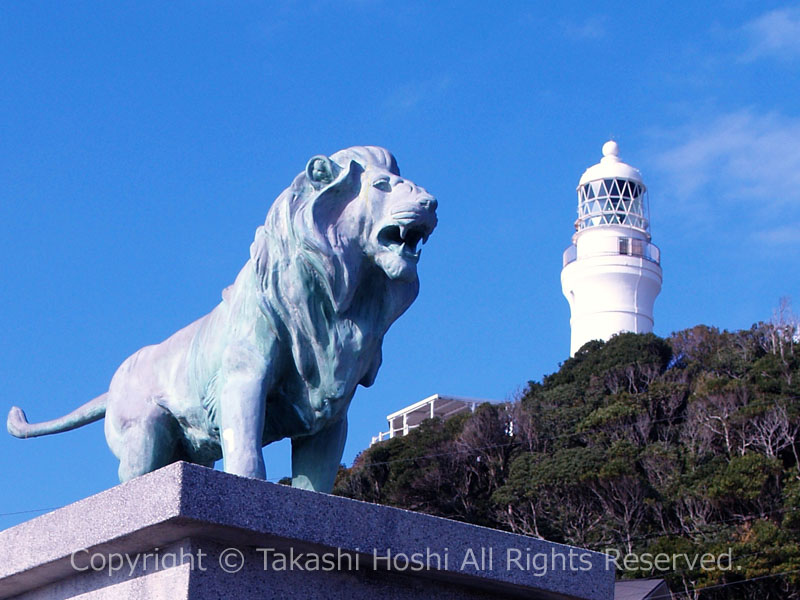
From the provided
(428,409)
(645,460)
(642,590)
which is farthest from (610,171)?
(642,590)

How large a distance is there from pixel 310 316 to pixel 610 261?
154ft

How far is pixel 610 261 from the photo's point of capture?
Result: 167 ft

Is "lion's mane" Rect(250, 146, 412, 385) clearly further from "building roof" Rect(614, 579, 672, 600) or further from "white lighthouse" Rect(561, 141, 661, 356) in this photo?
"white lighthouse" Rect(561, 141, 661, 356)

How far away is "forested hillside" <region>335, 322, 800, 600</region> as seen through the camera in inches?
1206

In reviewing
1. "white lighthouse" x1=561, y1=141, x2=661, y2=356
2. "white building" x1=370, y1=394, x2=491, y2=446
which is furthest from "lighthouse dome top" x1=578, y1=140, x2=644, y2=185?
"white building" x1=370, y1=394, x2=491, y2=446

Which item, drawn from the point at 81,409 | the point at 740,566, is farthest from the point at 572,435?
the point at 81,409

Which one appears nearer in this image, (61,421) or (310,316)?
(310,316)

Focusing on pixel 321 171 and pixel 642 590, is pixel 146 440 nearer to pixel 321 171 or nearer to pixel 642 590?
pixel 321 171

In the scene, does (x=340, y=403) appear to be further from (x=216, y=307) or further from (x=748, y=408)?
(x=748, y=408)

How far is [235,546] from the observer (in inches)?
161

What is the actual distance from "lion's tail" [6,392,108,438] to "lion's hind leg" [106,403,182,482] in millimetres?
424

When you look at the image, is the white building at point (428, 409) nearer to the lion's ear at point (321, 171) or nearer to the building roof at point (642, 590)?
the building roof at point (642, 590)

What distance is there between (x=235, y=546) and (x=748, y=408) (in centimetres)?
3244

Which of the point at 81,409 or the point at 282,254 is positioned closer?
the point at 282,254
